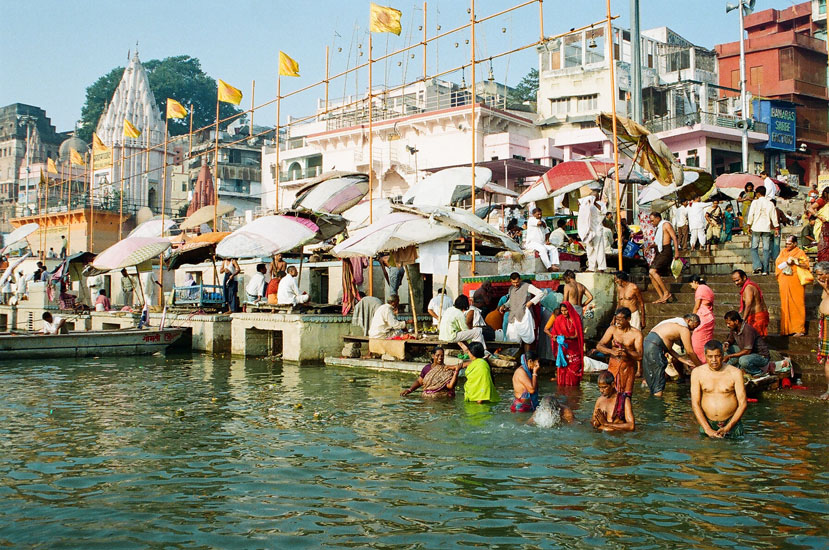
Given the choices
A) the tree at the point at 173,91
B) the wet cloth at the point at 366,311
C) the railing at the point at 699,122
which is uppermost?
the tree at the point at 173,91

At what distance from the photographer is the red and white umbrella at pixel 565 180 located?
16.9m

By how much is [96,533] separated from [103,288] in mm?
24157

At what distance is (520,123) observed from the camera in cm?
3959

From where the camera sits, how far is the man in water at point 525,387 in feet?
30.4

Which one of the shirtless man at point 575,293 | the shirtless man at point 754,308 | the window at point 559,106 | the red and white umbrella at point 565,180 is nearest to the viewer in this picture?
the shirtless man at point 754,308

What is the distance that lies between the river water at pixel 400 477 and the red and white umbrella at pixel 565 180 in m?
7.13

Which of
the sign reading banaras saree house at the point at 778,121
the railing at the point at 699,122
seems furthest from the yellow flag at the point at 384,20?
the sign reading banaras saree house at the point at 778,121

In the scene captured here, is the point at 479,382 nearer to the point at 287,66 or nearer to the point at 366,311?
the point at 366,311

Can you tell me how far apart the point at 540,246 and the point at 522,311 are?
3.18 m

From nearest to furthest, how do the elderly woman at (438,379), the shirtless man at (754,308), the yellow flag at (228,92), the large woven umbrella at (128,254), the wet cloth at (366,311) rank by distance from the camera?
1. the elderly woman at (438,379)
2. the shirtless man at (754,308)
3. the wet cloth at (366,311)
4. the large woven umbrella at (128,254)
5. the yellow flag at (228,92)

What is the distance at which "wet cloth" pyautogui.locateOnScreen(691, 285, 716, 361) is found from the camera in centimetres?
1069

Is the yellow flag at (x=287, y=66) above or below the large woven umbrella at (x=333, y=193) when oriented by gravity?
above

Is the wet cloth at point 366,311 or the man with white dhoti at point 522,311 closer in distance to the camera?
the man with white dhoti at point 522,311

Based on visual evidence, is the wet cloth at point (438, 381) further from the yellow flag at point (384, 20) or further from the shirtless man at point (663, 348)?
the yellow flag at point (384, 20)
